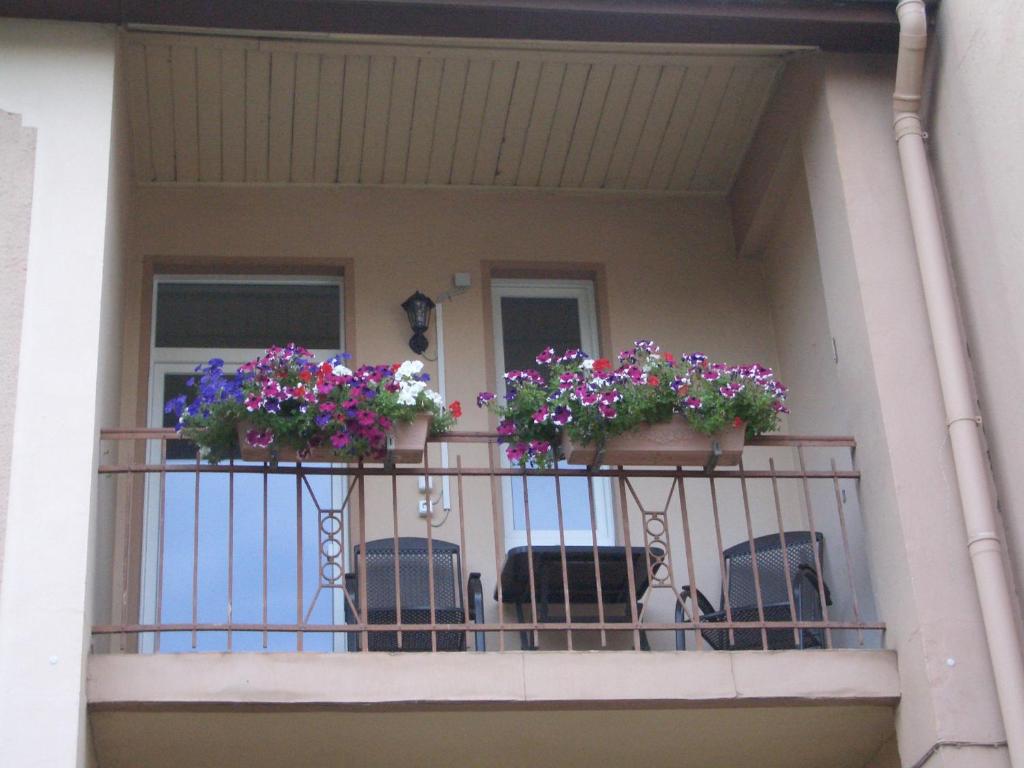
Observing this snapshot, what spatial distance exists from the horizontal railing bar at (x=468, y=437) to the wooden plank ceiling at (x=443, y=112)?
205 cm

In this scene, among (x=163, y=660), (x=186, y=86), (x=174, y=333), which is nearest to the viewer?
(x=163, y=660)

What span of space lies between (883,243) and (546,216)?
2478 mm

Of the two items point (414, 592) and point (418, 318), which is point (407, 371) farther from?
A: point (418, 318)

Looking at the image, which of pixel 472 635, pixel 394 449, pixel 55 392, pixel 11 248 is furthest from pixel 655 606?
pixel 11 248

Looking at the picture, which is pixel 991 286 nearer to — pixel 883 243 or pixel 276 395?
pixel 883 243

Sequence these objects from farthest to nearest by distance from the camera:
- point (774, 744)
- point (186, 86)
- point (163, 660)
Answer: point (186, 86), point (774, 744), point (163, 660)

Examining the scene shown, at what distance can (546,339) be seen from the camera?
30.3ft

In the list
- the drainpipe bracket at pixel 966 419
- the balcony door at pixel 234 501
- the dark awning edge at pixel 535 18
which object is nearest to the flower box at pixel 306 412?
the balcony door at pixel 234 501

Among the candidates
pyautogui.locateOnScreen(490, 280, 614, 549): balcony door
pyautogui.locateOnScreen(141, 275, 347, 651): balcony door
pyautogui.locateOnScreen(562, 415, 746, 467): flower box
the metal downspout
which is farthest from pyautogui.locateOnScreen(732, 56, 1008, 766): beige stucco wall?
pyautogui.locateOnScreen(141, 275, 347, 651): balcony door

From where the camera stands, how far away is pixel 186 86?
27.6 ft

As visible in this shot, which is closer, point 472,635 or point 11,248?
point 11,248

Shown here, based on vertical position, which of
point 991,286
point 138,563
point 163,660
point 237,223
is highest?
point 237,223

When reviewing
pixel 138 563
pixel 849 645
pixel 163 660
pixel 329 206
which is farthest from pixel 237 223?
pixel 849 645

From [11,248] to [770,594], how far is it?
402 cm
